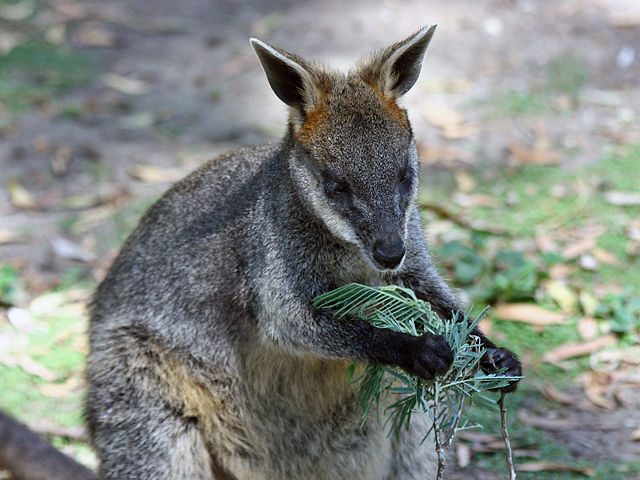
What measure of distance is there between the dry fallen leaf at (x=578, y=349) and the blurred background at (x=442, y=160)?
0.01 meters

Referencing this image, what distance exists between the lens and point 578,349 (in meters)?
4.58

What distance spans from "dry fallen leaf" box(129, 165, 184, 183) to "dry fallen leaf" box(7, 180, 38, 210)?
81 cm

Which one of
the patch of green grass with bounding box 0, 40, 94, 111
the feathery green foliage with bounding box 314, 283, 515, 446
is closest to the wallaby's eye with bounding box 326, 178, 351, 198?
the feathery green foliage with bounding box 314, 283, 515, 446

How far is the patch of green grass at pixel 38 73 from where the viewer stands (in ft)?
25.5

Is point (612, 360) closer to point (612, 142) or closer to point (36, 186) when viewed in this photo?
point (612, 142)

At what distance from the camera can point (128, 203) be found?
633 centimetres

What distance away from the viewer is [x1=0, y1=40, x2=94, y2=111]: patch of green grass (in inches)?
306

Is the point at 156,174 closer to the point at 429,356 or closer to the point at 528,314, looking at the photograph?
the point at 528,314

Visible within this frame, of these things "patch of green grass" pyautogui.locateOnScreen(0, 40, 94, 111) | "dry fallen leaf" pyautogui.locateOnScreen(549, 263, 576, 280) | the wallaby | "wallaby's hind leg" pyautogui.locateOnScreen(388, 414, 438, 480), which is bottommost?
"patch of green grass" pyautogui.locateOnScreen(0, 40, 94, 111)

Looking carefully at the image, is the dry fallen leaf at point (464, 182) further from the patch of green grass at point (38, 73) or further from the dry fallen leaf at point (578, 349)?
the patch of green grass at point (38, 73)

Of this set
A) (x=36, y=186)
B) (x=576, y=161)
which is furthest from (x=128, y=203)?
(x=576, y=161)

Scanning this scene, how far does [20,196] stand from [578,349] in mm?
4239

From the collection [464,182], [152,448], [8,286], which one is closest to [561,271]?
[464,182]

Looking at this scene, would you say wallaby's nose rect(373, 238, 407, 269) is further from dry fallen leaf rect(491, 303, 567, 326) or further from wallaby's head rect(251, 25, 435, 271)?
dry fallen leaf rect(491, 303, 567, 326)
